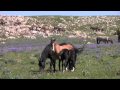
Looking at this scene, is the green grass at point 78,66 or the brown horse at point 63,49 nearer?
the green grass at point 78,66

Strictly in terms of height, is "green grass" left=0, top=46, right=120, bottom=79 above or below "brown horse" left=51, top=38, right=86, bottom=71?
below

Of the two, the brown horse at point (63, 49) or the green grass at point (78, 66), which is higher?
the brown horse at point (63, 49)

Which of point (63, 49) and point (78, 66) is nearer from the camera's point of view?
point (63, 49)

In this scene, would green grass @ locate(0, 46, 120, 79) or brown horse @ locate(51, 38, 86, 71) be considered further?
brown horse @ locate(51, 38, 86, 71)

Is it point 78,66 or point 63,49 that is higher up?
point 63,49
